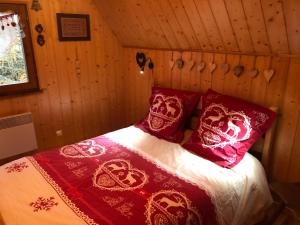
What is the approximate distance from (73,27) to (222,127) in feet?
6.48

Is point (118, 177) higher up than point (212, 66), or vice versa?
point (212, 66)

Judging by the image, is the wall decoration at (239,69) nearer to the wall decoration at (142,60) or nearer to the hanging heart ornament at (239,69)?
the hanging heart ornament at (239,69)

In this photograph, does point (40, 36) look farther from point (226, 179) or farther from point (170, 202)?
point (226, 179)

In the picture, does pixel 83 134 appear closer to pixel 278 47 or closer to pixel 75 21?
pixel 75 21

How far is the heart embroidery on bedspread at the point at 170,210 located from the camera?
133 centimetres

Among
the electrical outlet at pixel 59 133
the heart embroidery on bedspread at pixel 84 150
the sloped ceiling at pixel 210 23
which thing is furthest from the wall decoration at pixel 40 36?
the heart embroidery on bedspread at pixel 84 150

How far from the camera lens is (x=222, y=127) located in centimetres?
188

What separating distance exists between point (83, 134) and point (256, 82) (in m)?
2.16

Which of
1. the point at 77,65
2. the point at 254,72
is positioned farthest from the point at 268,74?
the point at 77,65

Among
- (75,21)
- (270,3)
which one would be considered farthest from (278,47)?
(75,21)

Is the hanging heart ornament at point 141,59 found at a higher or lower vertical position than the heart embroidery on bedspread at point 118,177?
higher

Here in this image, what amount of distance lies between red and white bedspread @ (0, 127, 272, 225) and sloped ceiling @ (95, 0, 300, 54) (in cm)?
95

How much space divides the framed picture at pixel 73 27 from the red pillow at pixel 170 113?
119 centimetres

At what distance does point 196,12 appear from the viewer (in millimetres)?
1974
